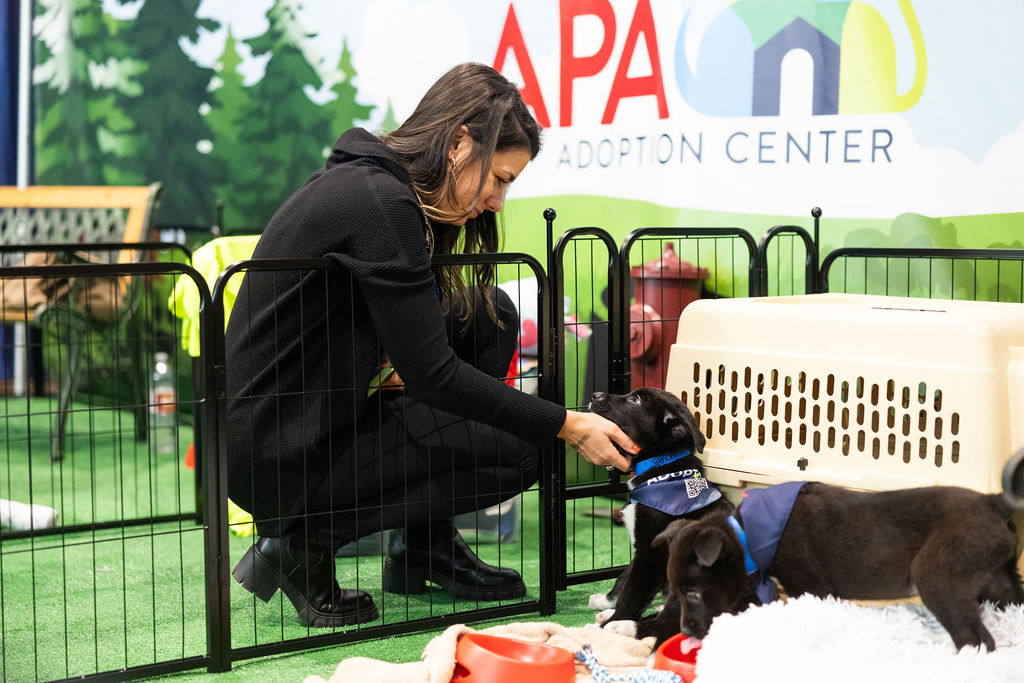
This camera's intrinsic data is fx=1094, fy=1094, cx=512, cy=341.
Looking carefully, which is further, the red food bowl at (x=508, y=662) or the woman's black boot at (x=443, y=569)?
the woman's black boot at (x=443, y=569)

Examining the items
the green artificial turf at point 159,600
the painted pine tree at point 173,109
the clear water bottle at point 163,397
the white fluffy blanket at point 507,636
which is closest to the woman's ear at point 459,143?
the green artificial turf at point 159,600

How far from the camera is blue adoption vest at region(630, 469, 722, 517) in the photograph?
2.39m

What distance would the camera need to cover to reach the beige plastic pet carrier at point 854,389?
2.13 metres

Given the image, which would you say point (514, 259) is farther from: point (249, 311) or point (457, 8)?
point (457, 8)

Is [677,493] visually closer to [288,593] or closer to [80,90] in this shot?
[288,593]

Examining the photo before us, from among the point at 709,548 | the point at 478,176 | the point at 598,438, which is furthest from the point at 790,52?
the point at 709,548

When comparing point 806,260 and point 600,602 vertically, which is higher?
point 806,260

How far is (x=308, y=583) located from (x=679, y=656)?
37.4 inches

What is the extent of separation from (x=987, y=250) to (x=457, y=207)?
1.40 metres

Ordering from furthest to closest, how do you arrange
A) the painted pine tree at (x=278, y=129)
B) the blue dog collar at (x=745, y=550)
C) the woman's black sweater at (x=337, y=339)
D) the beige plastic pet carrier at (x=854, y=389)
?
the painted pine tree at (x=278, y=129), the woman's black sweater at (x=337, y=339), the beige plastic pet carrier at (x=854, y=389), the blue dog collar at (x=745, y=550)

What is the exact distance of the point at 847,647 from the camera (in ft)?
6.22

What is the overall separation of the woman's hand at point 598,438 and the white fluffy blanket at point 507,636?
0.38 m

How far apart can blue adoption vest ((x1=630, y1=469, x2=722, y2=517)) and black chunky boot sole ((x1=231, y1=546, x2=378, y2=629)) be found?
0.74 m

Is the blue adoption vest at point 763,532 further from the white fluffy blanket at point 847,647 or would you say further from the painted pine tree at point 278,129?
the painted pine tree at point 278,129
